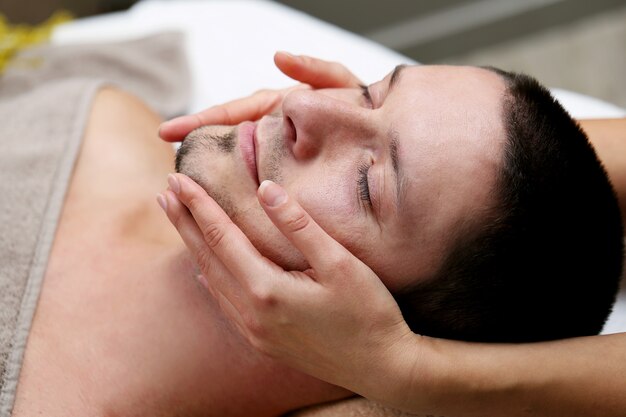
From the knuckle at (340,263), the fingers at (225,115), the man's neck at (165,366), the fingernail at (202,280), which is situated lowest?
the man's neck at (165,366)

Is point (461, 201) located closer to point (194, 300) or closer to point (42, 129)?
point (194, 300)

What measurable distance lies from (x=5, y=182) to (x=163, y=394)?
1.80 ft

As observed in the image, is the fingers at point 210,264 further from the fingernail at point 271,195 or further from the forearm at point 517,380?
the forearm at point 517,380

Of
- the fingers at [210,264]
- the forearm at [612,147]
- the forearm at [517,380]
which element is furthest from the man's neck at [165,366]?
the forearm at [612,147]

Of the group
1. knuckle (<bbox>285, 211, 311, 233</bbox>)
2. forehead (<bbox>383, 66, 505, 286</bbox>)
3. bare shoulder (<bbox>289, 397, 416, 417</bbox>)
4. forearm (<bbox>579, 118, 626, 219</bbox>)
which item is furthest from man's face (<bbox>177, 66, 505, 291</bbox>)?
forearm (<bbox>579, 118, 626, 219</bbox>)

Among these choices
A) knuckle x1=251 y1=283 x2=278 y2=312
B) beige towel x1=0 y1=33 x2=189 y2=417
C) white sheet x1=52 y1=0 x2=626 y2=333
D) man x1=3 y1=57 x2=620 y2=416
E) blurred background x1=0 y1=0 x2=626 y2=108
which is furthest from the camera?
blurred background x1=0 y1=0 x2=626 y2=108

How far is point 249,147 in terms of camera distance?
107 centimetres

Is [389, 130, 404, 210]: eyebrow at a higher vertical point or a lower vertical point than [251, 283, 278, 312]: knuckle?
higher

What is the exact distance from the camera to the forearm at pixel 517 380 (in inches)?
34.7

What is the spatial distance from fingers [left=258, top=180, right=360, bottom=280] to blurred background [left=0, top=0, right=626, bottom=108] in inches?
77.1

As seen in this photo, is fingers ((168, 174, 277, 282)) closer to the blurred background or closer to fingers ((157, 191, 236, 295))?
fingers ((157, 191, 236, 295))

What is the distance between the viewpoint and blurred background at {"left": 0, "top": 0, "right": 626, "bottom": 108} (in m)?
2.75

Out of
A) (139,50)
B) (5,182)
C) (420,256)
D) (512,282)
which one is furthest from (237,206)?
(139,50)

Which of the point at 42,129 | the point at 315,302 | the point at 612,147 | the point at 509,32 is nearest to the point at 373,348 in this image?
the point at 315,302
